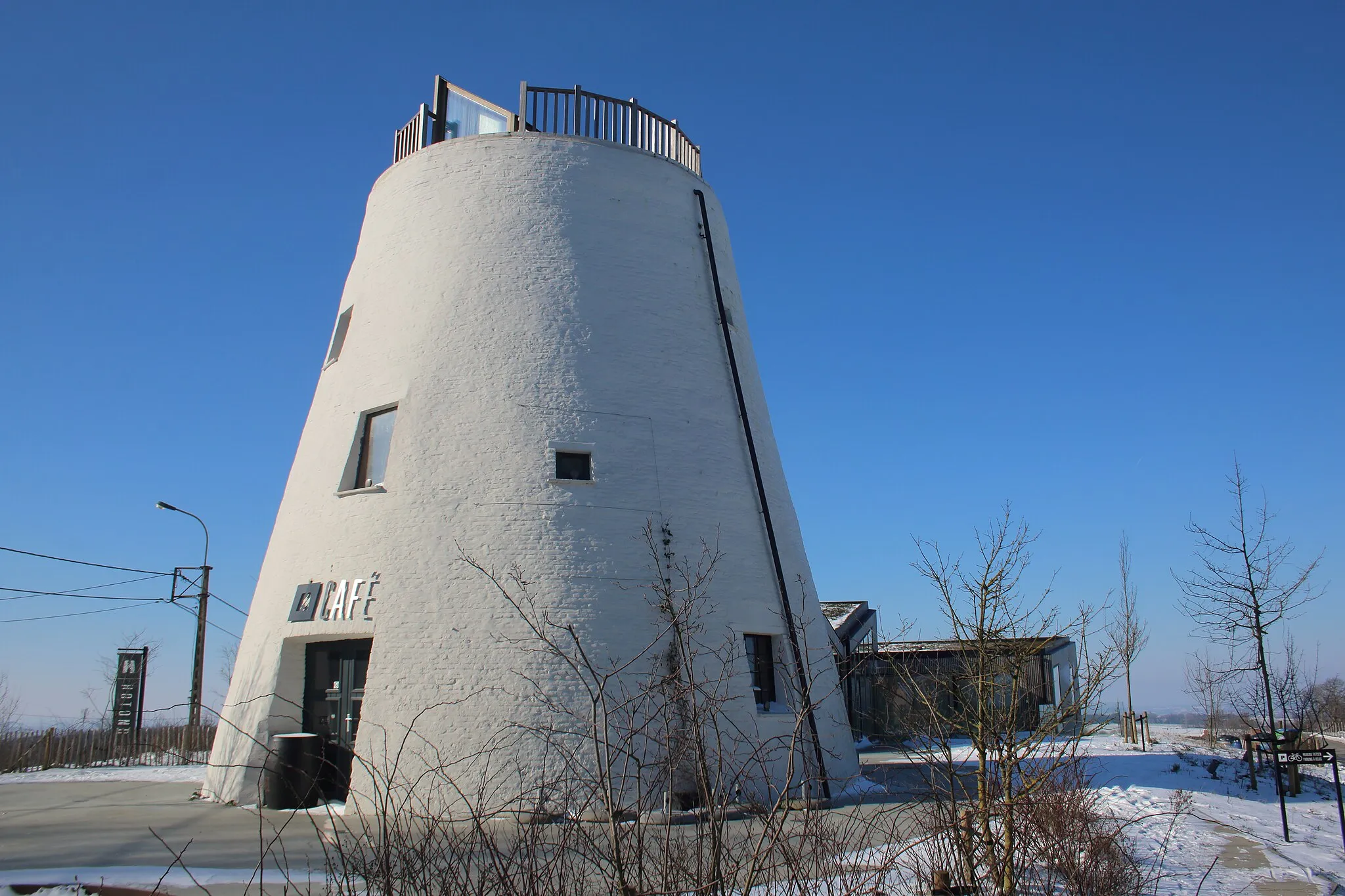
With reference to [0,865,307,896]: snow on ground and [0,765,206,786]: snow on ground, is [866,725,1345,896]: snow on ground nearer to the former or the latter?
[0,865,307,896]: snow on ground

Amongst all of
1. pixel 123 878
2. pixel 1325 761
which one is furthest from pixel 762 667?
pixel 123 878

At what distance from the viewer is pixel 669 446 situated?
15.7m

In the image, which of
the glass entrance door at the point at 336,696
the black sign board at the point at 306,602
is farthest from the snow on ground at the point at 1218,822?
the black sign board at the point at 306,602

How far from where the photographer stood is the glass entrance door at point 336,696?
1464cm

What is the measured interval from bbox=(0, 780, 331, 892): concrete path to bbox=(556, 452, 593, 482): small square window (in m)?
5.87

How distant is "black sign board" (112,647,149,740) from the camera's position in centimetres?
2373

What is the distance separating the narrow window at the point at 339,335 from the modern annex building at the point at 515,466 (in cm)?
6

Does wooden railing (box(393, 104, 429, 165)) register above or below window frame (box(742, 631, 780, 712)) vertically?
above

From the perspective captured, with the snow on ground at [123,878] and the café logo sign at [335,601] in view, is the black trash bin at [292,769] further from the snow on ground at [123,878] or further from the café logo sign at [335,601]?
the snow on ground at [123,878]

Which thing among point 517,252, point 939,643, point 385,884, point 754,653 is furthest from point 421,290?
point 939,643

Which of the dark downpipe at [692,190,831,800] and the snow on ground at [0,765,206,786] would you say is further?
the snow on ground at [0,765,206,786]

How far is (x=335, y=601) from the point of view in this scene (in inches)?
575

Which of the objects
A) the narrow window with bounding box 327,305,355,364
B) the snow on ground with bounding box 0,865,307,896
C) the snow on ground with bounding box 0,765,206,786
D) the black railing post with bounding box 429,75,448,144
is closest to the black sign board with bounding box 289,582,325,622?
the narrow window with bounding box 327,305,355,364

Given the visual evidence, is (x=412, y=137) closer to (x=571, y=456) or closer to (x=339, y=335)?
(x=339, y=335)
